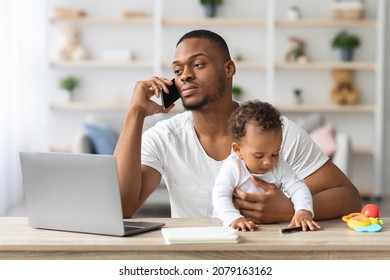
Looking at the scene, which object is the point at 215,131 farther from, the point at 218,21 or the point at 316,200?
the point at 218,21

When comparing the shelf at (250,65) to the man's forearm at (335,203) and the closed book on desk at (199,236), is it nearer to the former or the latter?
the man's forearm at (335,203)

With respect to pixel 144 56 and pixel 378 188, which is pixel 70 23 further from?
pixel 378 188

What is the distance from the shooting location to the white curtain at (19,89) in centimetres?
591

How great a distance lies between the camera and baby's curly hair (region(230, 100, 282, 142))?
1992mm

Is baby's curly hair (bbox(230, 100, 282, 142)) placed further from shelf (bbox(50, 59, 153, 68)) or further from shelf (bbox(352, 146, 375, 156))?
shelf (bbox(352, 146, 375, 156))

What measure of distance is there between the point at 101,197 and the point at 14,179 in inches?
187

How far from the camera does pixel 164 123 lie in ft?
8.38

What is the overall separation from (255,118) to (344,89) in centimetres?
507

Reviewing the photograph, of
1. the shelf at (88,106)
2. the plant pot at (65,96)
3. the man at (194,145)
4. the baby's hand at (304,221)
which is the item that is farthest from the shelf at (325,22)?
the baby's hand at (304,221)

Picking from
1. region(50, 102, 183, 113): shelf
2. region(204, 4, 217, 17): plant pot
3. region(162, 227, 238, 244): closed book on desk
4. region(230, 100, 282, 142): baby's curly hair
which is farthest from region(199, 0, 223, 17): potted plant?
region(162, 227, 238, 244): closed book on desk

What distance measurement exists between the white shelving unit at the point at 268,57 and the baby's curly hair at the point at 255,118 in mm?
4759

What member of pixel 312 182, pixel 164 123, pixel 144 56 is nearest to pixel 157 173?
pixel 164 123

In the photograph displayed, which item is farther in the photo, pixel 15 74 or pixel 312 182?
pixel 15 74

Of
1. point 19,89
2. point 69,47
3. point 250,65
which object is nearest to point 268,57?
point 250,65
